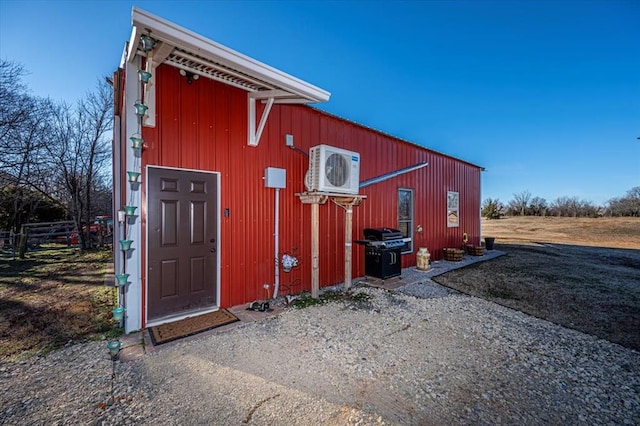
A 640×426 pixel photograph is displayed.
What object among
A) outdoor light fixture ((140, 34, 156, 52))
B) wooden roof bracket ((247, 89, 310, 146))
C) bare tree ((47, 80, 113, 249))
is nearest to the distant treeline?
wooden roof bracket ((247, 89, 310, 146))

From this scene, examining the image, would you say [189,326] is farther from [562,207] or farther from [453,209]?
[562,207]

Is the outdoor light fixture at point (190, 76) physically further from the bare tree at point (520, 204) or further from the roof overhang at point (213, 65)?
the bare tree at point (520, 204)

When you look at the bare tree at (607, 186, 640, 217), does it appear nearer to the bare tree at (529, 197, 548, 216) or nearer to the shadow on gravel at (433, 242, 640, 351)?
the bare tree at (529, 197, 548, 216)

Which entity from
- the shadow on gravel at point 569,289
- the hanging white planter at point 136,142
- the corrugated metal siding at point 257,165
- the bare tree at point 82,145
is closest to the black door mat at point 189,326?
the corrugated metal siding at point 257,165

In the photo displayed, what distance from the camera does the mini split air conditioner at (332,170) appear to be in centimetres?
412

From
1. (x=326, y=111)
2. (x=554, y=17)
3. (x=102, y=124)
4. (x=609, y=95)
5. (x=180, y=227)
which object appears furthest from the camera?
(x=102, y=124)

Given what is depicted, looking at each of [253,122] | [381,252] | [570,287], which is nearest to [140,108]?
[253,122]

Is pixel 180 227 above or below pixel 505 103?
below

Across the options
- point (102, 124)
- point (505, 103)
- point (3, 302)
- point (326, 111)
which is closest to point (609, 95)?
point (505, 103)

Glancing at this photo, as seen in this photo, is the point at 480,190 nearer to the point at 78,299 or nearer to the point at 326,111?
the point at 326,111

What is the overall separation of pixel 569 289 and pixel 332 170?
5028 mm

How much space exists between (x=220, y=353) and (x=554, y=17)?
9.55 metres

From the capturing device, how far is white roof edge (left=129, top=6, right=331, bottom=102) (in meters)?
2.23

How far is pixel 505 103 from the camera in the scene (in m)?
9.97
